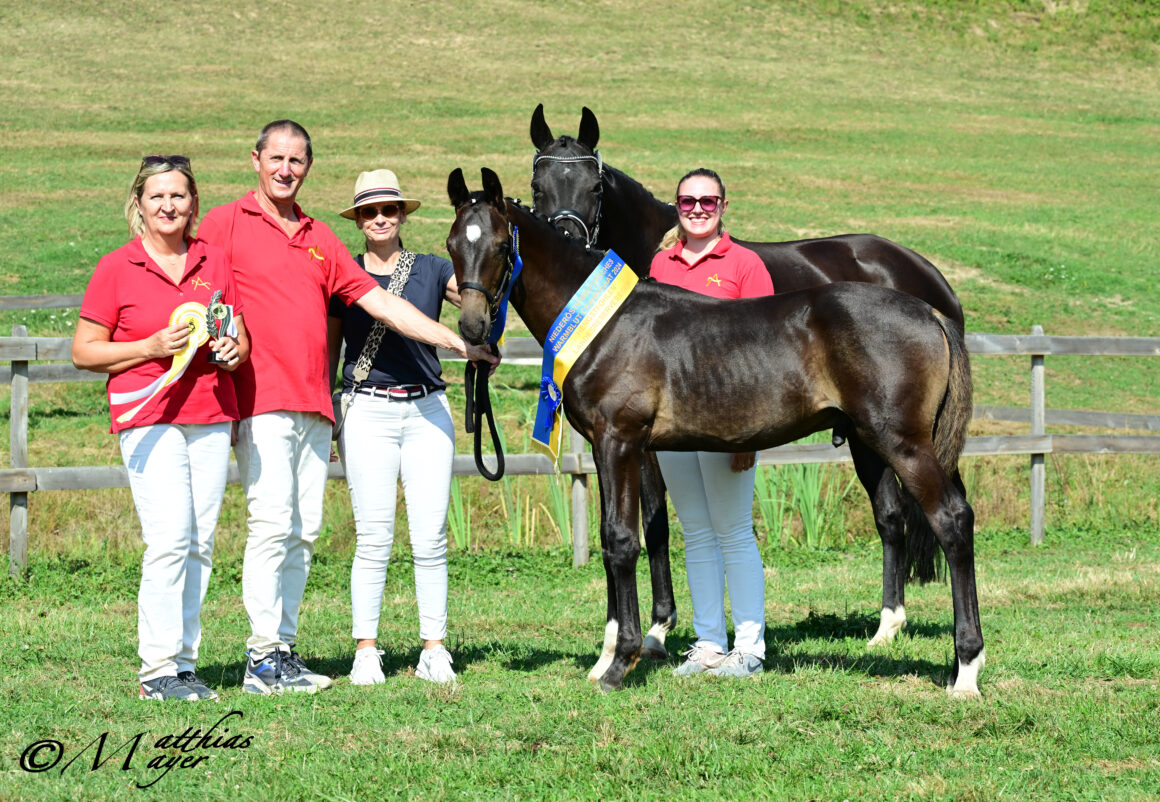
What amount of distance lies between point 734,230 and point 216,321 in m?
19.2

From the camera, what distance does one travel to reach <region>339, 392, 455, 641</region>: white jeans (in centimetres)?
566

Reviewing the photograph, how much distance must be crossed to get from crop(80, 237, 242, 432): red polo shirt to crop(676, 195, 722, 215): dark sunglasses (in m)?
2.27

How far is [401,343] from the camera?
5.73 metres

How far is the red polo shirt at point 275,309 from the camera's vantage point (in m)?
5.33

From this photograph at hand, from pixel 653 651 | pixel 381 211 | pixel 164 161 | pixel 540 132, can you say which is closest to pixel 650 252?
pixel 540 132

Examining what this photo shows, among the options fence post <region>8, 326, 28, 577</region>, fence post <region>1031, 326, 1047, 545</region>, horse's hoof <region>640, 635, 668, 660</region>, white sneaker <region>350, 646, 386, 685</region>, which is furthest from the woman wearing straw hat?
fence post <region>1031, 326, 1047, 545</region>

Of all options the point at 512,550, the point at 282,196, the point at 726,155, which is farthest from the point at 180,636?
the point at 726,155

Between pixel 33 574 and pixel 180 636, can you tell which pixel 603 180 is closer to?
pixel 180 636

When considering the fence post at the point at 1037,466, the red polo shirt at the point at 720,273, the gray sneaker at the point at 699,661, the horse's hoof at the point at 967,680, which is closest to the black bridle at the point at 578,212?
the red polo shirt at the point at 720,273

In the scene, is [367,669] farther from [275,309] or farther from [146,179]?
[146,179]

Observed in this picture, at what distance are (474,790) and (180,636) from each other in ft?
5.80

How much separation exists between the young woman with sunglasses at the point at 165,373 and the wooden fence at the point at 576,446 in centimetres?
253

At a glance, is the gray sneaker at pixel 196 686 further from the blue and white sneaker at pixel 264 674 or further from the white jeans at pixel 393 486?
the white jeans at pixel 393 486

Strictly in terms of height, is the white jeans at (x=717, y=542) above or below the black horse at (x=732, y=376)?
below
